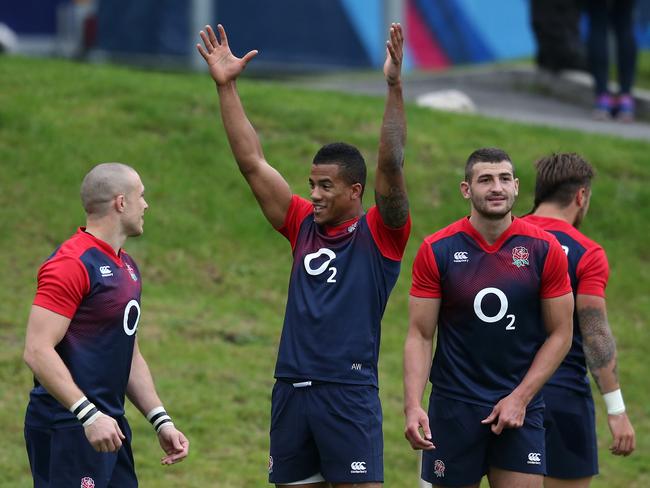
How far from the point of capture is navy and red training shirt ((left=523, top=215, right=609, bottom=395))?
6680 millimetres

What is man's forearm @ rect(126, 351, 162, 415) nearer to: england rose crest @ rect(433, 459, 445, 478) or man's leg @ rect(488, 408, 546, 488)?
england rose crest @ rect(433, 459, 445, 478)

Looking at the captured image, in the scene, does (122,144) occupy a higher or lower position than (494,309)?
higher

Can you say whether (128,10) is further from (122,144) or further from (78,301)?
(78,301)

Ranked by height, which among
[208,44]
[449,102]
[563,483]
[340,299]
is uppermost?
[449,102]

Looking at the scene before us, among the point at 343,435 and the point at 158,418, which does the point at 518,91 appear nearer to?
the point at 343,435

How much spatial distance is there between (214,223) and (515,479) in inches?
271

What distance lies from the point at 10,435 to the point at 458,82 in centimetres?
1247

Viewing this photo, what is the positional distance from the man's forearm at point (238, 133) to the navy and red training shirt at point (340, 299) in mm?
484

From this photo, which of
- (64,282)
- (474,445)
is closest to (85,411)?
(64,282)

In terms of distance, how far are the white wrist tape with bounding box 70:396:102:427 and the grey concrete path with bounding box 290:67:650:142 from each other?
1073 centimetres

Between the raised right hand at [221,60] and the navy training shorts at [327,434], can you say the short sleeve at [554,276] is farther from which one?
the raised right hand at [221,60]

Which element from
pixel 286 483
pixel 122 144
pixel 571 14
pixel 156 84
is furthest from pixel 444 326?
pixel 571 14

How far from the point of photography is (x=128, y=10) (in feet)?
72.9

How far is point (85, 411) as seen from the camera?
5.45m
